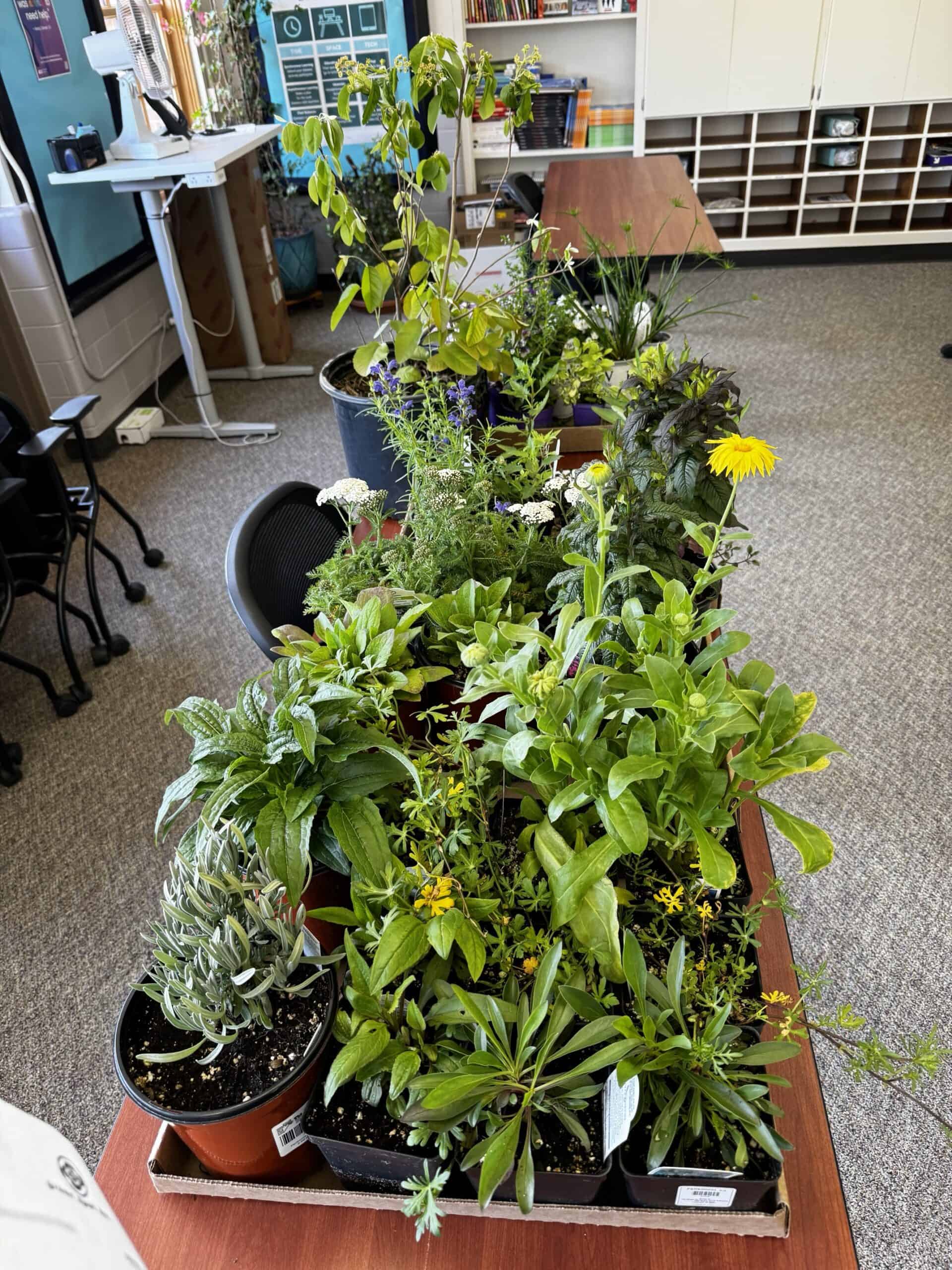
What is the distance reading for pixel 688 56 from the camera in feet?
17.4

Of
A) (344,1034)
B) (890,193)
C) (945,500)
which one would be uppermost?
(344,1034)

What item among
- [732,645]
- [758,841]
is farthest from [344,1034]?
[758,841]

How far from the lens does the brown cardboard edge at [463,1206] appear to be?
2.76 ft

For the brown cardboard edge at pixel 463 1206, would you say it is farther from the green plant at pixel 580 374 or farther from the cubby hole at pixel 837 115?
the cubby hole at pixel 837 115

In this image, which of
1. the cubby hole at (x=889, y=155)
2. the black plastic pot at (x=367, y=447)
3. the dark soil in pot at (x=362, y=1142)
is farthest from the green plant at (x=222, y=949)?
the cubby hole at (x=889, y=155)

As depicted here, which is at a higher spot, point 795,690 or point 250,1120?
point 250,1120

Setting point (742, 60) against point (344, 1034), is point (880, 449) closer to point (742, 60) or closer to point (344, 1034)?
point (742, 60)

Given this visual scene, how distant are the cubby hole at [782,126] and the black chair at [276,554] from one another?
205 inches

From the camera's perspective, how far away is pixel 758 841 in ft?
4.20

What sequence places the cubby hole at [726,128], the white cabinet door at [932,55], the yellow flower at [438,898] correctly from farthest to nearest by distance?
the cubby hole at [726,128] → the white cabinet door at [932,55] → the yellow flower at [438,898]

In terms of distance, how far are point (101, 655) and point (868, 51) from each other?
17.7 ft

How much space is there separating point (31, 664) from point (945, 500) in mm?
3356

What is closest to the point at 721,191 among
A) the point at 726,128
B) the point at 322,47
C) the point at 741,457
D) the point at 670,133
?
the point at 726,128

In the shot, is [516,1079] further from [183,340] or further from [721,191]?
[721,191]
